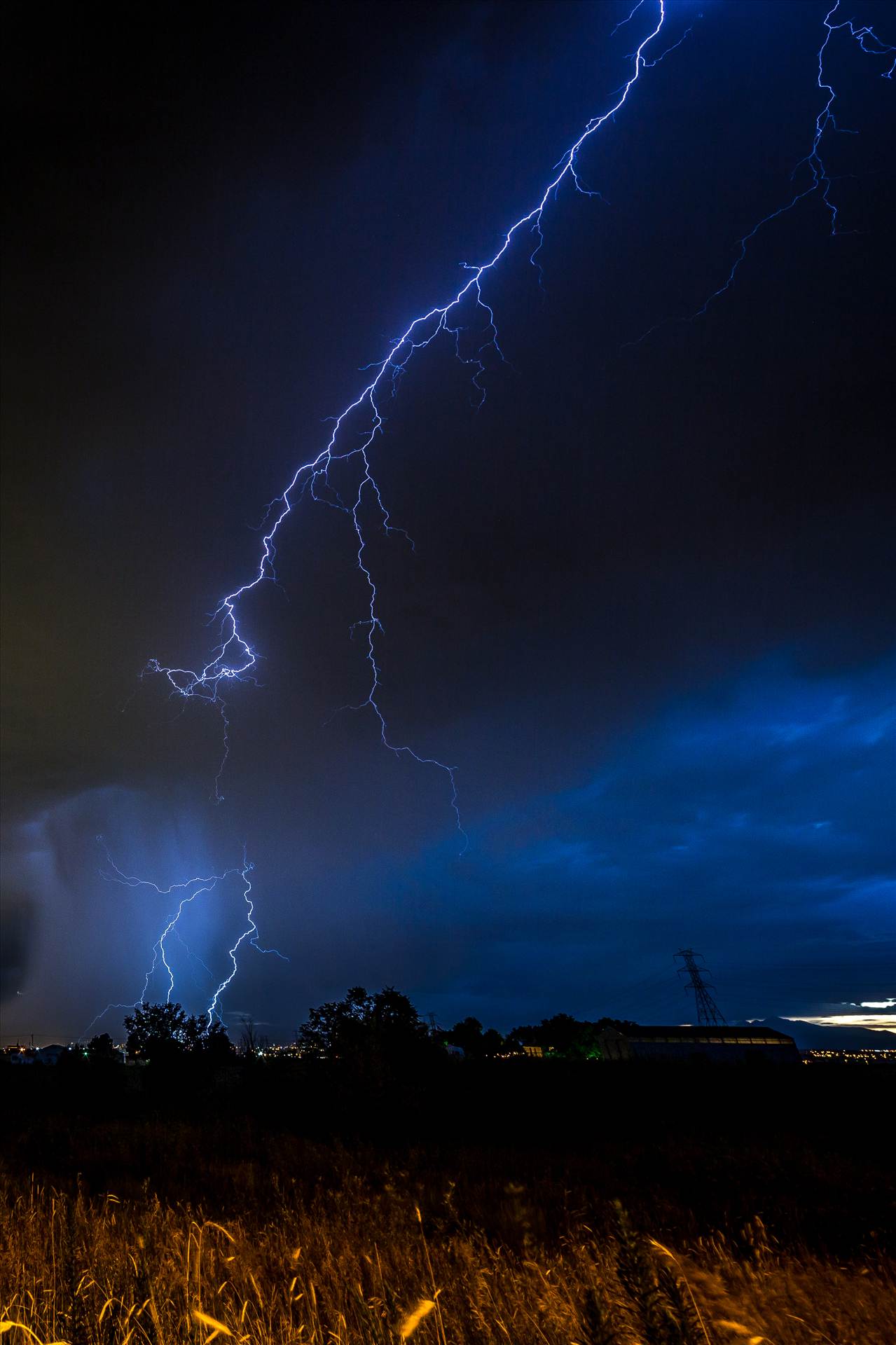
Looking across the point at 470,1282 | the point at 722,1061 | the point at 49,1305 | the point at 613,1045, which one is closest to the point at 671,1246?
the point at 470,1282

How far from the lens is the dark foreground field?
297 cm

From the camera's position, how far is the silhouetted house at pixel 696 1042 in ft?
168

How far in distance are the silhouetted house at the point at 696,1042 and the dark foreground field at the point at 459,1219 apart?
42.0m

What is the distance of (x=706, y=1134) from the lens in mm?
11195

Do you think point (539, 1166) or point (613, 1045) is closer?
point (539, 1166)

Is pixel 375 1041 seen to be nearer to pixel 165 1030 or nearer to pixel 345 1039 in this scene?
pixel 345 1039

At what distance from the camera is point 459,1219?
5.53 meters

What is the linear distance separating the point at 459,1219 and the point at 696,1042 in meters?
63.8

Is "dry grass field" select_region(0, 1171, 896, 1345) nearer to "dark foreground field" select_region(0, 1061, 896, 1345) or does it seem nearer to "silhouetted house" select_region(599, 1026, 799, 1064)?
"dark foreground field" select_region(0, 1061, 896, 1345)

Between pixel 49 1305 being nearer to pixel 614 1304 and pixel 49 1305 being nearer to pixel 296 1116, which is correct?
pixel 614 1304

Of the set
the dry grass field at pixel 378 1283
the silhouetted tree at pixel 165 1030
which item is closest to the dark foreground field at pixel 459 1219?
the dry grass field at pixel 378 1283

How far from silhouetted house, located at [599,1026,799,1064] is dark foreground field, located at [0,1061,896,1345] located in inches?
1653

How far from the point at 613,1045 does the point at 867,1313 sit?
65497 mm

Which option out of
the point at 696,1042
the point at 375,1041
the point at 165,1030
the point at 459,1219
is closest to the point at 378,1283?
the point at 459,1219
